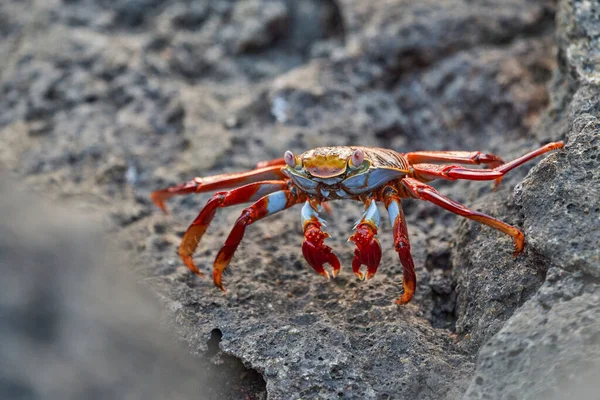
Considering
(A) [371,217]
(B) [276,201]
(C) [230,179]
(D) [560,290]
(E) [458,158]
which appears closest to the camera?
(D) [560,290]

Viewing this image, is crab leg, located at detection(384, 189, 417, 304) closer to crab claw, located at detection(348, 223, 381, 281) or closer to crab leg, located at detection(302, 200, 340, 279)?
crab claw, located at detection(348, 223, 381, 281)

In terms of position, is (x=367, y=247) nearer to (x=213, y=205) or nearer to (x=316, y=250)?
(x=316, y=250)

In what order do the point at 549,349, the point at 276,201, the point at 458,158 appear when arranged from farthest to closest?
1. the point at 458,158
2. the point at 276,201
3. the point at 549,349

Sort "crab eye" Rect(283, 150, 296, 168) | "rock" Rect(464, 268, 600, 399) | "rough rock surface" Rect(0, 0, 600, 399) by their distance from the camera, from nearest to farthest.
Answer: "rock" Rect(464, 268, 600, 399) < "rough rock surface" Rect(0, 0, 600, 399) < "crab eye" Rect(283, 150, 296, 168)

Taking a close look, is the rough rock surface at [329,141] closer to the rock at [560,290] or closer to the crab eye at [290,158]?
the rock at [560,290]

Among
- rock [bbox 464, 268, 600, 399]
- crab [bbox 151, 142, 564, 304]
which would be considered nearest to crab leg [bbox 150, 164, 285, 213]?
crab [bbox 151, 142, 564, 304]

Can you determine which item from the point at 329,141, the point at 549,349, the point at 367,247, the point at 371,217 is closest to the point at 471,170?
the point at 371,217
